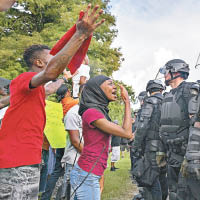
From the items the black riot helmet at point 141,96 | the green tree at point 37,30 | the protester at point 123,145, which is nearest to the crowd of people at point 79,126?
the black riot helmet at point 141,96

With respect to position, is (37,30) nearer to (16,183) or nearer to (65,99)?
(65,99)

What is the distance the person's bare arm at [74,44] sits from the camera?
1710mm

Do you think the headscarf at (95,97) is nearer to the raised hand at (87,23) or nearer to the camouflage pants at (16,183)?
the camouflage pants at (16,183)

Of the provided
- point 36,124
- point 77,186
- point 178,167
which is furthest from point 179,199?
point 36,124

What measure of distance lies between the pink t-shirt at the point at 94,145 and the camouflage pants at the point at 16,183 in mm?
646

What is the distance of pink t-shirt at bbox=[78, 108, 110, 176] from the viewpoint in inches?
107

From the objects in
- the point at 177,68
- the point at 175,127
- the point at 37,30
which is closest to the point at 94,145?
the point at 175,127

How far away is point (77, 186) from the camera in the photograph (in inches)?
108

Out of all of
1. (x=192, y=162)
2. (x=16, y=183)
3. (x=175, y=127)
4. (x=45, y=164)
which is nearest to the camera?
(x=16, y=183)

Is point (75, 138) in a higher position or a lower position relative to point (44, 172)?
higher

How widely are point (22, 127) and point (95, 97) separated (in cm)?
95

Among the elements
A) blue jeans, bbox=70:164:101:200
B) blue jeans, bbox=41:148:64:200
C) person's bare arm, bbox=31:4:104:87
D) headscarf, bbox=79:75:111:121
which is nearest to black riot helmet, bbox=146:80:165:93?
blue jeans, bbox=41:148:64:200

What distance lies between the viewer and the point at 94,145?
2.77 meters

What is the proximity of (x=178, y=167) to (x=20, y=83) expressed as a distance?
10.2ft
